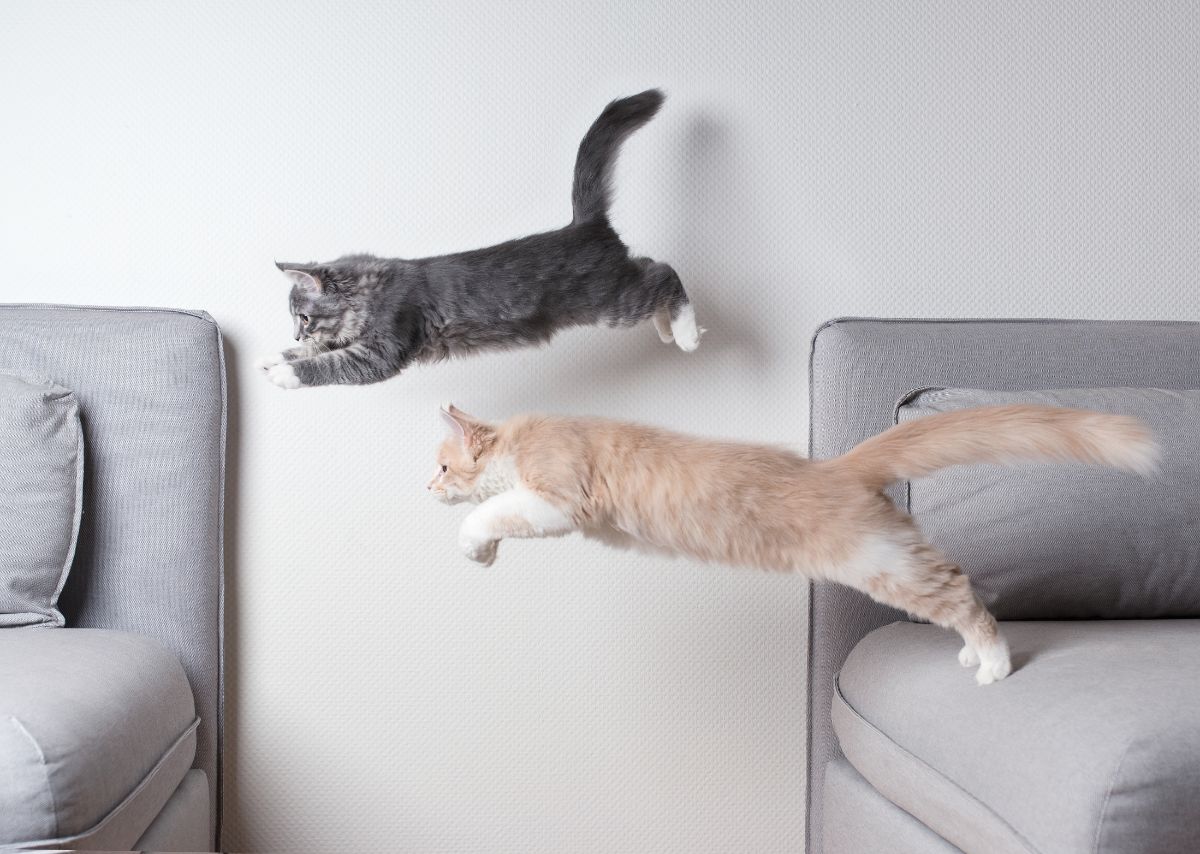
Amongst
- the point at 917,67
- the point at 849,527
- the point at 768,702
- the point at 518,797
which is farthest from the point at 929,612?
the point at 917,67

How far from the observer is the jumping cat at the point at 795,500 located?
105cm

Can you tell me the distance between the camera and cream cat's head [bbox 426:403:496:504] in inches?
46.1

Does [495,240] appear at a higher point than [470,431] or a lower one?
higher

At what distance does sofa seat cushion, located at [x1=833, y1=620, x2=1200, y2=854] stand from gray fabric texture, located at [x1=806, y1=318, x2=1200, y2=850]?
0.61 feet

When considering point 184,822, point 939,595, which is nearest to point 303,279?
point 184,822

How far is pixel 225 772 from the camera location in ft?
5.38

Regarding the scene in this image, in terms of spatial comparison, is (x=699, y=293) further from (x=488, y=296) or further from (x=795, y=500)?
(x=795, y=500)

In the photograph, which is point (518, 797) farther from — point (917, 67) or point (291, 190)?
point (917, 67)

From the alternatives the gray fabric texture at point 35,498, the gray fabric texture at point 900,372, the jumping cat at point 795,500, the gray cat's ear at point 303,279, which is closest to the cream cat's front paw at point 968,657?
the jumping cat at point 795,500

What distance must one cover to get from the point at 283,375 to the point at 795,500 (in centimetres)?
65

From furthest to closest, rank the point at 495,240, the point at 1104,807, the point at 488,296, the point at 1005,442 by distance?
the point at 495,240 → the point at 488,296 → the point at 1005,442 → the point at 1104,807

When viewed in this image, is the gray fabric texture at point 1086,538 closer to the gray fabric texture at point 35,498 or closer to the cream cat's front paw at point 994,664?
the cream cat's front paw at point 994,664

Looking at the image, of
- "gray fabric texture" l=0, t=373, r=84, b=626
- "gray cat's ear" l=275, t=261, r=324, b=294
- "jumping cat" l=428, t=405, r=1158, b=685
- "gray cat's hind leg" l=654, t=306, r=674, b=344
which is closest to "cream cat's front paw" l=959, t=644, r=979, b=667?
"jumping cat" l=428, t=405, r=1158, b=685

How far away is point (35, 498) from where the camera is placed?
4.52ft
